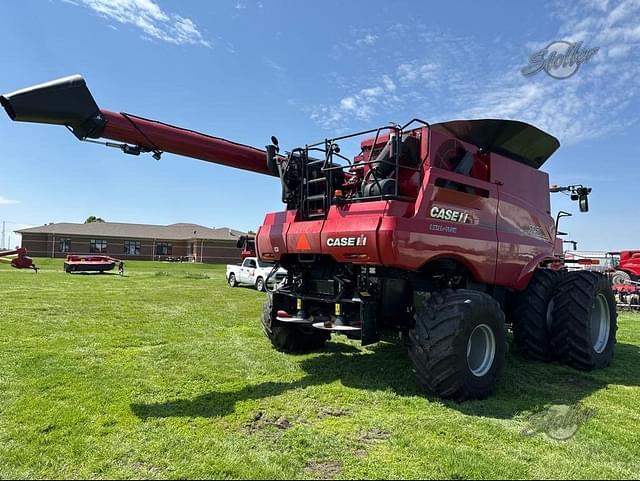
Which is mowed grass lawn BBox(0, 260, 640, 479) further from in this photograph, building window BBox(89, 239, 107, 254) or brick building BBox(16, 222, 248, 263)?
building window BBox(89, 239, 107, 254)

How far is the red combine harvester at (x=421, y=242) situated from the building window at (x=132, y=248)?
5778 centimetres

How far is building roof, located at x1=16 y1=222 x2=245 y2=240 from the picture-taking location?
58031 mm

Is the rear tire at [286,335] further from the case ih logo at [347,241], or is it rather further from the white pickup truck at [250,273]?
the white pickup truck at [250,273]

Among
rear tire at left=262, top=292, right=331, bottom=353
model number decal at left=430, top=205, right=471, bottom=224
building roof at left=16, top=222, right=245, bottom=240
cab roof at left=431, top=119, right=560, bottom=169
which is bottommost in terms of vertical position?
rear tire at left=262, top=292, right=331, bottom=353

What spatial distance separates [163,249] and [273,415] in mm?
61778

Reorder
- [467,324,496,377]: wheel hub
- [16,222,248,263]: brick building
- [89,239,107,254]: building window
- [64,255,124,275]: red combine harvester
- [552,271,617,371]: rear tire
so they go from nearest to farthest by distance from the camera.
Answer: [467,324,496,377]: wheel hub
[552,271,617,371]: rear tire
[64,255,124,275]: red combine harvester
[16,222,248,263]: brick building
[89,239,107,254]: building window

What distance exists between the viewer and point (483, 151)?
666 centimetres

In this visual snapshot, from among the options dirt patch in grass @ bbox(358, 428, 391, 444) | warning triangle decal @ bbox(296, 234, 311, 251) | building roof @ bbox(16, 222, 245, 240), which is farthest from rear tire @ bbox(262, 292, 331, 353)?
building roof @ bbox(16, 222, 245, 240)

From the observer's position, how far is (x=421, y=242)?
5.28 m

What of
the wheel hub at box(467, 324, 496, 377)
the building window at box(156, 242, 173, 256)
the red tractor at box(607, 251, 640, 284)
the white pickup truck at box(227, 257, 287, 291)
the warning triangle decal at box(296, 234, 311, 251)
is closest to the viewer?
the wheel hub at box(467, 324, 496, 377)

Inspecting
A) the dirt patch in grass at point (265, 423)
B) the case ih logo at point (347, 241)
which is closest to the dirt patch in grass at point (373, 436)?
the dirt patch in grass at point (265, 423)

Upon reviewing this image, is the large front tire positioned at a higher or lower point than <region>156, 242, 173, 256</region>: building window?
lower

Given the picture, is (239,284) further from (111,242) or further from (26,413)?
(111,242)

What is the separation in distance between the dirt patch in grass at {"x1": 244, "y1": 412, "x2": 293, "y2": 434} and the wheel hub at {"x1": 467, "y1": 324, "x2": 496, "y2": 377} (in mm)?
2248
